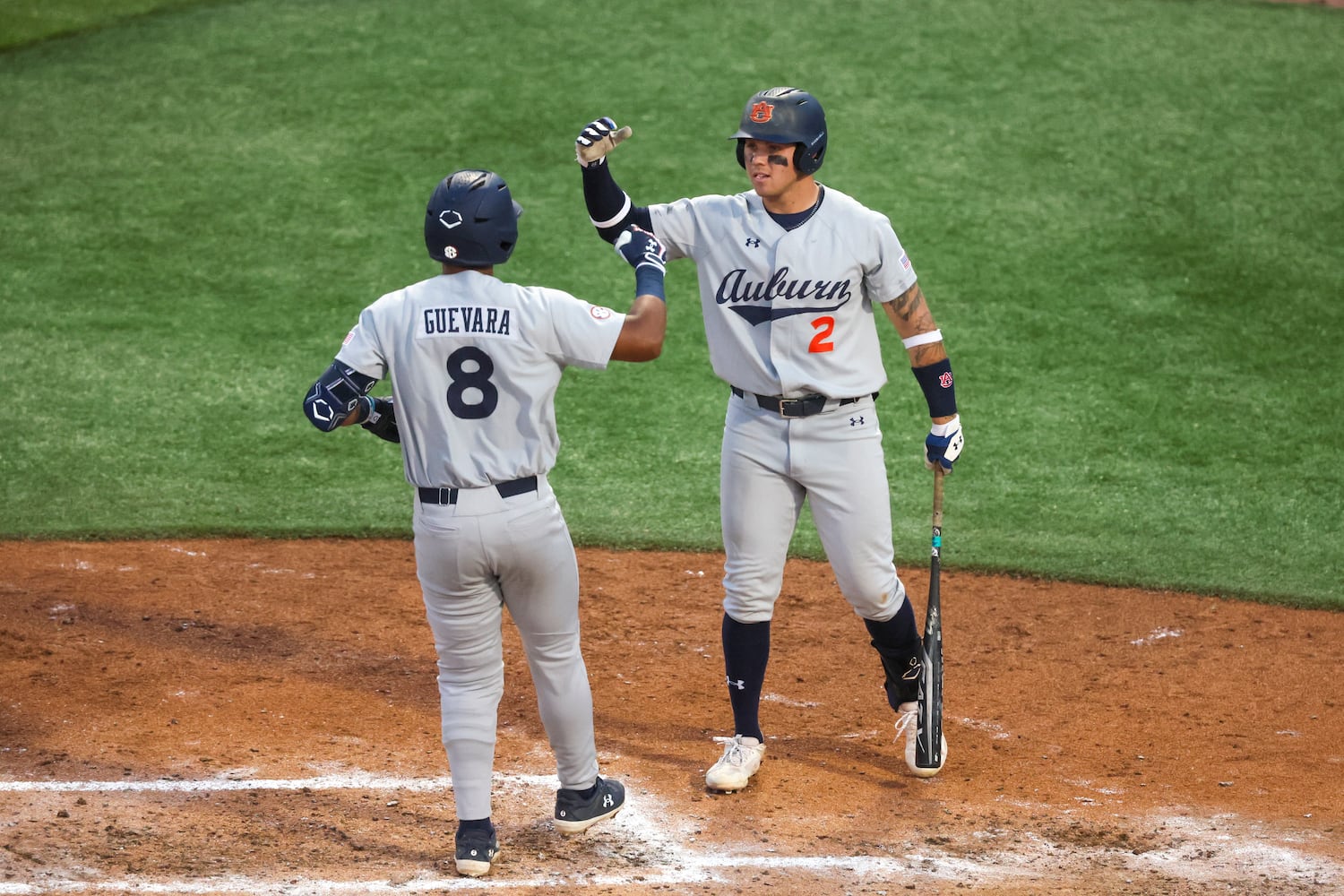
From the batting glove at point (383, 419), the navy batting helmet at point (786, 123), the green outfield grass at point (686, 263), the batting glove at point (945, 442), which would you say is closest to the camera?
the batting glove at point (383, 419)

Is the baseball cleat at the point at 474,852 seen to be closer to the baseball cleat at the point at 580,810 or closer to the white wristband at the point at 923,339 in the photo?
the baseball cleat at the point at 580,810

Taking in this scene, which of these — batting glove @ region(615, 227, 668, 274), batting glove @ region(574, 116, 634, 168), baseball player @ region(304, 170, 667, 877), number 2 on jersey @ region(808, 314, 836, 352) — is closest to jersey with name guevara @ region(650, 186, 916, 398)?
number 2 on jersey @ region(808, 314, 836, 352)

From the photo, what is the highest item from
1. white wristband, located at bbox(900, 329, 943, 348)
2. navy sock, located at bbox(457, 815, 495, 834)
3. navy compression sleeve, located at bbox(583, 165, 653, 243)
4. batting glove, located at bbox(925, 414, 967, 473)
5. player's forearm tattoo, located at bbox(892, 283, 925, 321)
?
navy compression sleeve, located at bbox(583, 165, 653, 243)

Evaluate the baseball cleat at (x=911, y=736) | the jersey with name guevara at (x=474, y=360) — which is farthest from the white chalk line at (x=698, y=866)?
Answer: the jersey with name guevara at (x=474, y=360)

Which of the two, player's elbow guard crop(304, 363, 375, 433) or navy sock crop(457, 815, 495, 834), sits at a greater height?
player's elbow guard crop(304, 363, 375, 433)

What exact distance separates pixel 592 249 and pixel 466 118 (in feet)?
7.16

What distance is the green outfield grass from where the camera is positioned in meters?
7.24

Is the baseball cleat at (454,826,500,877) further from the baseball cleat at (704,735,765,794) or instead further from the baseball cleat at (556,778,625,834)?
the baseball cleat at (704,735,765,794)

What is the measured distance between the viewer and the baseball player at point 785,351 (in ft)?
14.3

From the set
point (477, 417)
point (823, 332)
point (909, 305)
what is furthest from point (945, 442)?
point (477, 417)

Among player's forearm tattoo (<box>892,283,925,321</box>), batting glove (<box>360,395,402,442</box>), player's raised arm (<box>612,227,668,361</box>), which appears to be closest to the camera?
player's raised arm (<box>612,227,668,361</box>)

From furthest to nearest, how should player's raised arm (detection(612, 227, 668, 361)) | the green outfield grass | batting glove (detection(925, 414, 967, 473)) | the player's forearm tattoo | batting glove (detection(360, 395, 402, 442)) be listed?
the green outfield grass < batting glove (detection(925, 414, 967, 473)) < the player's forearm tattoo < batting glove (detection(360, 395, 402, 442)) < player's raised arm (detection(612, 227, 668, 361))

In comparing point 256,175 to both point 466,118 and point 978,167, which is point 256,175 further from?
point 978,167

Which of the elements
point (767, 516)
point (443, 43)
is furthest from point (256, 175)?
point (767, 516)
